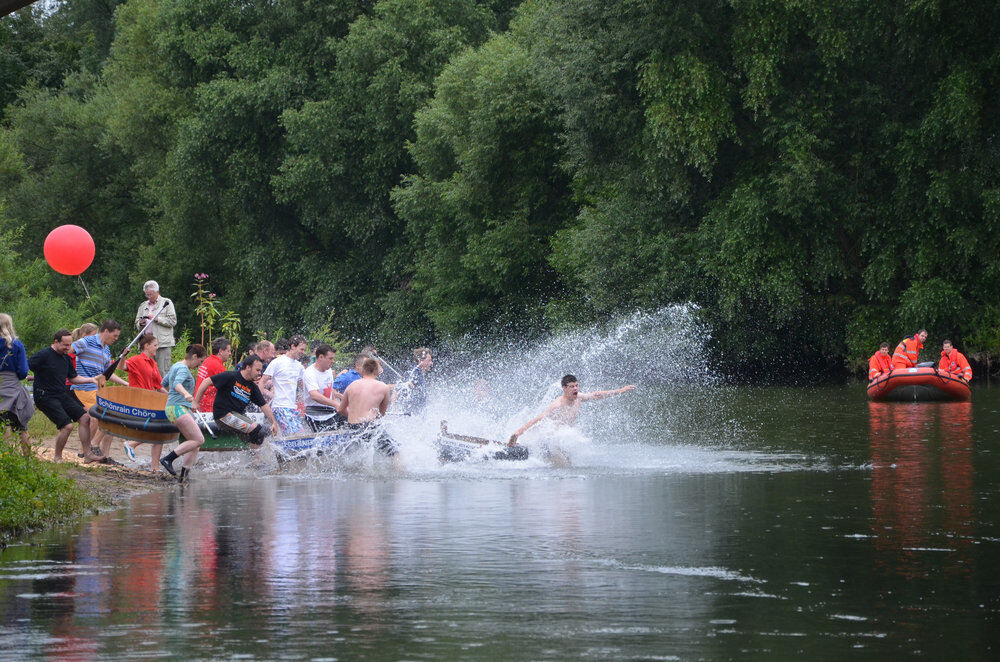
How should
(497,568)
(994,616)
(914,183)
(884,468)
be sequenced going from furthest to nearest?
(914,183) < (884,468) < (497,568) < (994,616)

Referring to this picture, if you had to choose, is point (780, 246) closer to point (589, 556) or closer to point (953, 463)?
point (953, 463)

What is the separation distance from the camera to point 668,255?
39.6 m

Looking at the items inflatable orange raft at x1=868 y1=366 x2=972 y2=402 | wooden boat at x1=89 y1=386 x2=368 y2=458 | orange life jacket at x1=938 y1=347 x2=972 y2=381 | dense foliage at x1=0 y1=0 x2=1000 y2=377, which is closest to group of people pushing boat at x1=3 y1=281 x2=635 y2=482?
wooden boat at x1=89 y1=386 x2=368 y2=458

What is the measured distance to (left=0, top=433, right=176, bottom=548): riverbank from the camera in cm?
1192

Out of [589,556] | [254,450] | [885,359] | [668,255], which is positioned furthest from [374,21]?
[589,556]

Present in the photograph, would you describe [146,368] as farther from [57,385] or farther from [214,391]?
[57,385]

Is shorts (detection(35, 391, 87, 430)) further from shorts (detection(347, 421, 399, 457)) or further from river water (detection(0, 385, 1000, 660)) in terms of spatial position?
shorts (detection(347, 421, 399, 457))

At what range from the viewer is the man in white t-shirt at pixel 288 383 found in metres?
18.8

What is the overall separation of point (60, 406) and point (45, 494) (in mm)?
3780

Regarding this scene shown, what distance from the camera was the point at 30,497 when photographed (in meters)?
12.3

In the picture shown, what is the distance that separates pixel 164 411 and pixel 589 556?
7.78 m

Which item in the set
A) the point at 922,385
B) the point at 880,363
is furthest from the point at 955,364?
the point at 880,363

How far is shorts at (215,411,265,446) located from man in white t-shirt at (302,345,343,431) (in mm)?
1831

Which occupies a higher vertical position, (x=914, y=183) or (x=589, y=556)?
(x=914, y=183)
